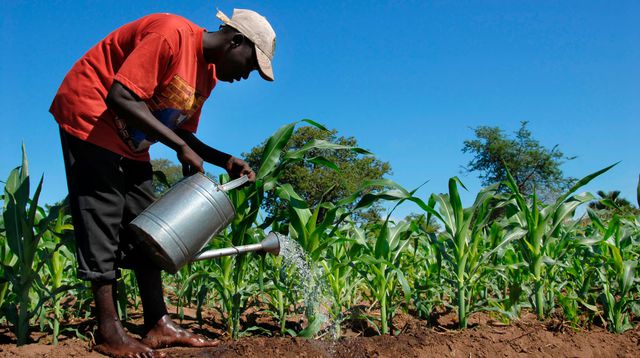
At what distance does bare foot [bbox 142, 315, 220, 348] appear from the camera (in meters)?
2.50

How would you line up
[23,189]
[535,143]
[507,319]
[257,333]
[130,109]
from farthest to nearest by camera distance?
[535,143] → [507,319] → [257,333] → [23,189] → [130,109]

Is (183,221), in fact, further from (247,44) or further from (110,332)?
(247,44)

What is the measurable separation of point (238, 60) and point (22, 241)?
52.1 inches

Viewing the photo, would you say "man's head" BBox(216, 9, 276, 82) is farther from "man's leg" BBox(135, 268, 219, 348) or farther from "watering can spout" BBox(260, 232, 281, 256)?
"man's leg" BBox(135, 268, 219, 348)

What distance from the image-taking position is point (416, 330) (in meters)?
2.65

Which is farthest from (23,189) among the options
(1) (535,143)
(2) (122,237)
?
(1) (535,143)

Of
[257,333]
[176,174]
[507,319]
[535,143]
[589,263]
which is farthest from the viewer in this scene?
[176,174]

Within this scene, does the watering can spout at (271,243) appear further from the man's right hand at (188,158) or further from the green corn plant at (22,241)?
the green corn plant at (22,241)

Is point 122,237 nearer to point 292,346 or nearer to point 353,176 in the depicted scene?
point 292,346

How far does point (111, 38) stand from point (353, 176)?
2416 cm

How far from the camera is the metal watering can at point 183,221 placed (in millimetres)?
2121

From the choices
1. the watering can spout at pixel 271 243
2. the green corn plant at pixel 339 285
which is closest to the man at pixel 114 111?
the watering can spout at pixel 271 243

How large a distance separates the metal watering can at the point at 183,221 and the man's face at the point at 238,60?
1.64ft

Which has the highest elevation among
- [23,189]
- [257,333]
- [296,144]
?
[296,144]
